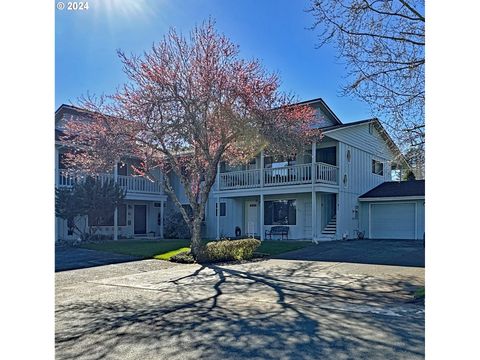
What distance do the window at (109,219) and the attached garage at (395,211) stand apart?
1332 centimetres

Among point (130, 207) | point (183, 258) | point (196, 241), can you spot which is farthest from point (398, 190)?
point (130, 207)

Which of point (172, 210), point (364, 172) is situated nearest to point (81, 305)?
point (172, 210)

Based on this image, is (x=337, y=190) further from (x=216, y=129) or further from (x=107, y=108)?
(x=107, y=108)

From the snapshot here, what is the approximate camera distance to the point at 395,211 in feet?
68.6

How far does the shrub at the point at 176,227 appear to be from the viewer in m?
21.6

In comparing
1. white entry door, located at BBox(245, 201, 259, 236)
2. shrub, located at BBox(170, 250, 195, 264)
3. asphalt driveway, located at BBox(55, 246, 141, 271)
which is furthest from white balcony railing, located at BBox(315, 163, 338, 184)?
asphalt driveway, located at BBox(55, 246, 141, 271)

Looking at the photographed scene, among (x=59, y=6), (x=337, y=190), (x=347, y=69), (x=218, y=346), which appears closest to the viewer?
(x=59, y=6)

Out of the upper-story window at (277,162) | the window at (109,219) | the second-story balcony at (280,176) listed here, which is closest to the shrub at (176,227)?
the window at (109,219)

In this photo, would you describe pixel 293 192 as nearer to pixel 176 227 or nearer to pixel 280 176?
pixel 280 176

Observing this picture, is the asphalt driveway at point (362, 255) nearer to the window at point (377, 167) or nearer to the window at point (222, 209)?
the window at point (222, 209)

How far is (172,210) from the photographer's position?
922 inches

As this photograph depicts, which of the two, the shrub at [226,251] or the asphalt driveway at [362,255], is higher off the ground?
the shrub at [226,251]
